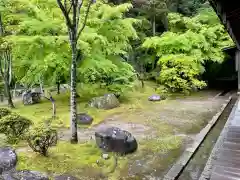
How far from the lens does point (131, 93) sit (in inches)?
577

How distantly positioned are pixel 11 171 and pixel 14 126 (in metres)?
1.83

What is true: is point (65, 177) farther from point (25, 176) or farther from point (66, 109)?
point (66, 109)

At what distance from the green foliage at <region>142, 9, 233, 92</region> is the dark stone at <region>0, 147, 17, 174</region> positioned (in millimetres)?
10352

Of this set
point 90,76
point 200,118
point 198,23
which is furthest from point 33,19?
point 198,23

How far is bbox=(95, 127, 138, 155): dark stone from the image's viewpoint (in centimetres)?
624

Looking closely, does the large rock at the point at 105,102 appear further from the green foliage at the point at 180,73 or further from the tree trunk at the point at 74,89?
the green foliage at the point at 180,73

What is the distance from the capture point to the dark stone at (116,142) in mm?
6238

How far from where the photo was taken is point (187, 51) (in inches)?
604

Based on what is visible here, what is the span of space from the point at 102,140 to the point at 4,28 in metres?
7.66

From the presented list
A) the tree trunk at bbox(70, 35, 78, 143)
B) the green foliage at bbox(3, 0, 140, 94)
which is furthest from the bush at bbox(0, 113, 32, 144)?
the green foliage at bbox(3, 0, 140, 94)

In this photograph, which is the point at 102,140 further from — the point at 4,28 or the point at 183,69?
the point at 183,69

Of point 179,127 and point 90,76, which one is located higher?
point 90,76

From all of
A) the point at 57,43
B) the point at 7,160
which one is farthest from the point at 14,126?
the point at 57,43

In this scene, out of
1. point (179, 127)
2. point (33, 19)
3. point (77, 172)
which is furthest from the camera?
point (33, 19)
